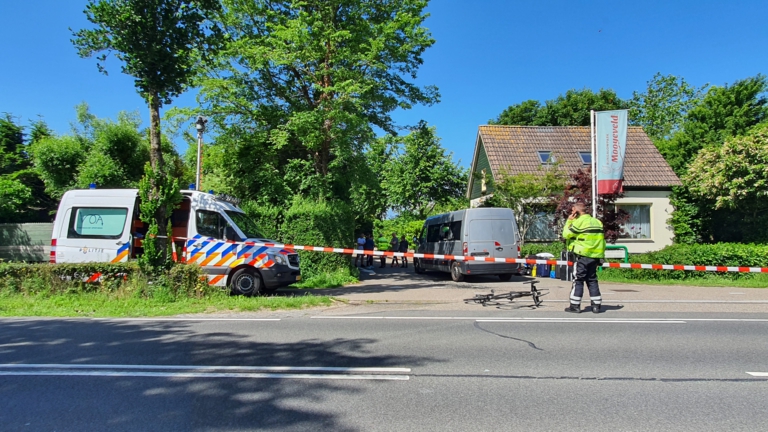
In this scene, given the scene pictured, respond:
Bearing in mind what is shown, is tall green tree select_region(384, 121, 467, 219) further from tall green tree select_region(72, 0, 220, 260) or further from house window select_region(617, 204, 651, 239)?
tall green tree select_region(72, 0, 220, 260)

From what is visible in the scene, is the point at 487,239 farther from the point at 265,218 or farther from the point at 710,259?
the point at 265,218

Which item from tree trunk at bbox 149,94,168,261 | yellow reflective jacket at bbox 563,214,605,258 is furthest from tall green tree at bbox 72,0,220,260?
yellow reflective jacket at bbox 563,214,605,258

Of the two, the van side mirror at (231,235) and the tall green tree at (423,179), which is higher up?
the tall green tree at (423,179)

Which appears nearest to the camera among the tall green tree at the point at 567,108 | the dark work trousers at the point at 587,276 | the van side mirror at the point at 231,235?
the dark work trousers at the point at 587,276

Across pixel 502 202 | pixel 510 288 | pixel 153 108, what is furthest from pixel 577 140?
pixel 153 108

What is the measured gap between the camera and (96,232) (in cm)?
1164

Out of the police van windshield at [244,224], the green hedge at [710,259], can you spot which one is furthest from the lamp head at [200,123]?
the green hedge at [710,259]

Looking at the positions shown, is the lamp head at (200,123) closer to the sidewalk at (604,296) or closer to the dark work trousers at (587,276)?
the sidewalk at (604,296)

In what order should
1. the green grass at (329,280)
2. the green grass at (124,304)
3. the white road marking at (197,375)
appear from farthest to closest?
the green grass at (329,280) → the green grass at (124,304) → the white road marking at (197,375)

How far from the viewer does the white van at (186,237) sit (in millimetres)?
11219

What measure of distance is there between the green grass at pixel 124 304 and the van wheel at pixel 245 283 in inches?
29.4

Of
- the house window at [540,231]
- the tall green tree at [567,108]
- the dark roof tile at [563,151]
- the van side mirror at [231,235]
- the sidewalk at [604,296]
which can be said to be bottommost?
the sidewalk at [604,296]

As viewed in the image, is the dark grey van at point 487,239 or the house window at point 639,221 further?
the house window at point 639,221

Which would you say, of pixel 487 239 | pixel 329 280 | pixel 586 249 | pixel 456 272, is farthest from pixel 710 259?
pixel 329 280
